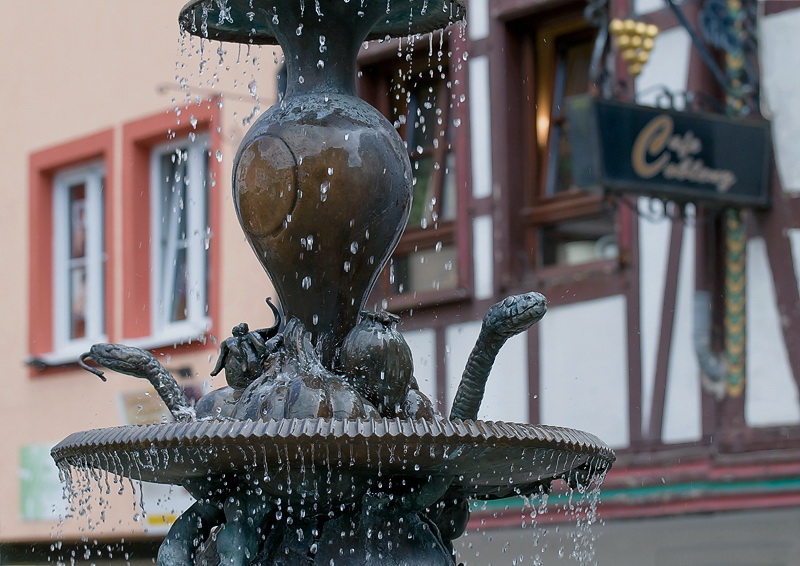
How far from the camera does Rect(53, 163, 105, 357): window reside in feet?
55.7

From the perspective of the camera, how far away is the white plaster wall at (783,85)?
11.1 meters

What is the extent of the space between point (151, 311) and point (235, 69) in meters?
2.42

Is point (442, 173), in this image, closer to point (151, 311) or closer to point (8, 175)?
point (151, 311)

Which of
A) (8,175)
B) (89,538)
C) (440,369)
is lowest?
(89,538)

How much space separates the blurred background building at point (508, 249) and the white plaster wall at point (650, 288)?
2 centimetres

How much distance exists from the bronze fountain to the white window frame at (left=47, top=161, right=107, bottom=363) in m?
12.0

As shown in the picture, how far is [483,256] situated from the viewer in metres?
13.1

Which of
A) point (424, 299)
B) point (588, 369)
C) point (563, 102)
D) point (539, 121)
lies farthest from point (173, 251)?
point (588, 369)

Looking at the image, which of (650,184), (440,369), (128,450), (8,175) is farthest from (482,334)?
(8,175)

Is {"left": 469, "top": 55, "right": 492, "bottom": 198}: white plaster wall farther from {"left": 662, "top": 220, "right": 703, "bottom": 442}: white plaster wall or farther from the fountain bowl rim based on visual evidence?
the fountain bowl rim

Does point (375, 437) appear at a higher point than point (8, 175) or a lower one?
lower

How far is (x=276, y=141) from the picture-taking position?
4.80m

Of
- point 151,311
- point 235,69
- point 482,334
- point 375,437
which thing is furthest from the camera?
point 151,311

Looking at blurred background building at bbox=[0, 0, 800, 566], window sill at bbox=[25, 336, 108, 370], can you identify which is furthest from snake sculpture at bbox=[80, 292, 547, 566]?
Result: window sill at bbox=[25, 336, 108, 370]
